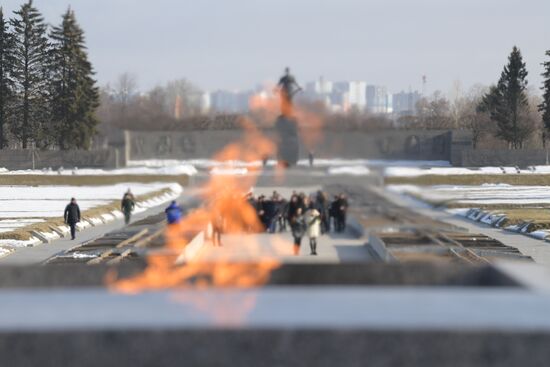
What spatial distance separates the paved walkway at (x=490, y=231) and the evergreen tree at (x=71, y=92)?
29031mm

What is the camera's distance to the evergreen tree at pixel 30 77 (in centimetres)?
6091

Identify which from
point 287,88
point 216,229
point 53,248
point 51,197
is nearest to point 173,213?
point 216,229

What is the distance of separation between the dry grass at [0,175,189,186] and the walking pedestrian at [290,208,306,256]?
3449cm

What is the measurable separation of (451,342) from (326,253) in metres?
15.5

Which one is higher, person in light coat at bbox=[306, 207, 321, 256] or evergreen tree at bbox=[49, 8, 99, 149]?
evergreen tree at bbox=[49, 8, 99, 149]

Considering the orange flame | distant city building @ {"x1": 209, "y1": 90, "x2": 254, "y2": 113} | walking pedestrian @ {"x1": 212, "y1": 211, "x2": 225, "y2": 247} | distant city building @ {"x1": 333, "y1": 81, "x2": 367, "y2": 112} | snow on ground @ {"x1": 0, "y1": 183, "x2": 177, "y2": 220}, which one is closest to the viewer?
the orange flame

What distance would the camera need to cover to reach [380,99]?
6300cm

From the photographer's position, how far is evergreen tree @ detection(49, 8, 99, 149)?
62.8 metres

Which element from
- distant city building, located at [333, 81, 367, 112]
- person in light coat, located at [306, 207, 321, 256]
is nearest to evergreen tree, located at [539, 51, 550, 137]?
distant city building, located at [333, 81, 367, 112]

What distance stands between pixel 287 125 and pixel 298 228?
34.5 metres

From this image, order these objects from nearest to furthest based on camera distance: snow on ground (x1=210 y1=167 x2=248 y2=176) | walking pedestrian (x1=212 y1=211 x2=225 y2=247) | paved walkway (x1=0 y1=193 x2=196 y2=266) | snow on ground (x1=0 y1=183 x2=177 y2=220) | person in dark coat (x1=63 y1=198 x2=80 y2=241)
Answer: paved walkway (x1=0 y1=193 x2=196 y2=266) < walking pedestrian (x1=212 y1=211 x2=225 y2=247) < person in dark coat (x1=63 y1=198 x2=80 y2=241) < snow on ground (x1=0 y1=183 x2=177 y2=220) < snow on ground (x1=210 y1=167 x2=248 y2=176)

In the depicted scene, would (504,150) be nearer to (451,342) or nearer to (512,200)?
(512,200)

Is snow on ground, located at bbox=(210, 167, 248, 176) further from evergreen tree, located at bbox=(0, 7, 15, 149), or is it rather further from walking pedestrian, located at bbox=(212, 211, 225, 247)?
walking pedestrian, located at bbox=(212, 211, 225, 247)

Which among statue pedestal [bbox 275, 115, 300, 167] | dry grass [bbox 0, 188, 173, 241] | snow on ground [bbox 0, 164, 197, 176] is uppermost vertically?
statue pedestal [bbox 275, 115, 300, 167]
